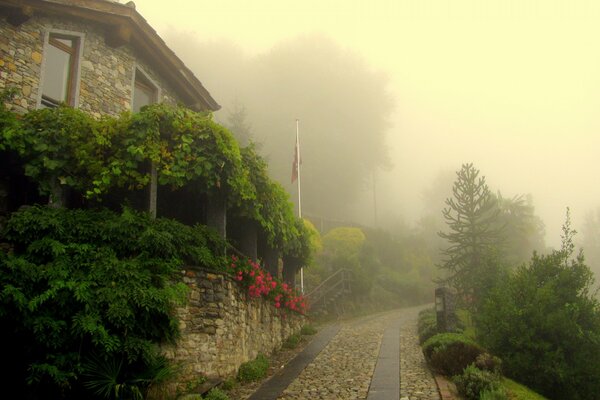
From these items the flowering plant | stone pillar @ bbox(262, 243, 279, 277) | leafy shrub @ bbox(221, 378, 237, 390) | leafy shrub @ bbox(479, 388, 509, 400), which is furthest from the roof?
leafy shrub @ bbox(479, 388, 509, 400)

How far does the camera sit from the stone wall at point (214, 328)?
9156 millimetres

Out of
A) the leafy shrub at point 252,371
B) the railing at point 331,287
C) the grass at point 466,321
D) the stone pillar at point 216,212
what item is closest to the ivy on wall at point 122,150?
the stone pillar at point 216,212

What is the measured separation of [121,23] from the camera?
1267 cm

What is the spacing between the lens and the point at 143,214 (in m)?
9.64

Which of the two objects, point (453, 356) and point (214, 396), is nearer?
point (214, 396)

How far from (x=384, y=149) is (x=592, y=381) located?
139 feet

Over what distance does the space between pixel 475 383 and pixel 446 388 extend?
0.78 m

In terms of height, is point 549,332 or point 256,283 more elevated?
point 256,283

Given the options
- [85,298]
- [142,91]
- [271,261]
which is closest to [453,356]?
[271,261]

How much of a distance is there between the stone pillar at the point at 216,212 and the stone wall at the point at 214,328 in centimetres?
123

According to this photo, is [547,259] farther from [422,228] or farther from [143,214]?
[422,228]

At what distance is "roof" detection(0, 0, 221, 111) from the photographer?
442 inches

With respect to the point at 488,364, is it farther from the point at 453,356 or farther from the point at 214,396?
the point at 214,396

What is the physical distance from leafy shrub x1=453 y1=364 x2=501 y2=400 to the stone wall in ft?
14.0
